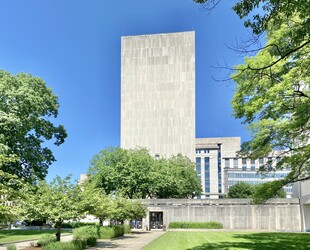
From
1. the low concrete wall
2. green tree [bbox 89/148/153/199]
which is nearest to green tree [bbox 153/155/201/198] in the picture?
green tree [bbox 89/148/153/199]

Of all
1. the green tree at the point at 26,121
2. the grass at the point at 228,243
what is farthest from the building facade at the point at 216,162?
the grass at the point at 228,243

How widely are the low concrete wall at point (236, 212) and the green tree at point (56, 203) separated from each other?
2963 cm

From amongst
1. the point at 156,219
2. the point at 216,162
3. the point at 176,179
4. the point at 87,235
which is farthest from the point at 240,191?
the point at 87,235

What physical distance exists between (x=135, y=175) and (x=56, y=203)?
33309 millimetres

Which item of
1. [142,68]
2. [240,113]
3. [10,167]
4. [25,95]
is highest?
[142,68]

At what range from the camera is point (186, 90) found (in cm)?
7581

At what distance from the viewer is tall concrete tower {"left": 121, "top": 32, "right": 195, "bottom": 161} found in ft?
247

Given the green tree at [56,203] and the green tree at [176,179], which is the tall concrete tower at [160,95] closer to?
the green tree at [176,179]

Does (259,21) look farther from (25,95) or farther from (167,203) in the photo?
(167,203)

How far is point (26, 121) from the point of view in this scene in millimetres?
33188

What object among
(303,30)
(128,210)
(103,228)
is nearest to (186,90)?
(128,210)

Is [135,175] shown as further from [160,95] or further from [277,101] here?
[277,101]

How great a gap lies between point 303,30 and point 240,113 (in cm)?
1026

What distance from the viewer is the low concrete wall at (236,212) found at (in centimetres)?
4566
